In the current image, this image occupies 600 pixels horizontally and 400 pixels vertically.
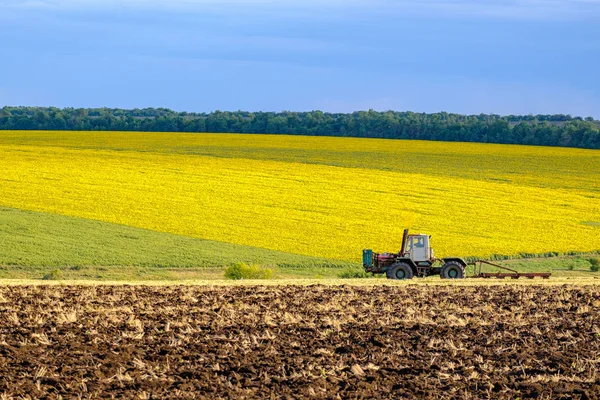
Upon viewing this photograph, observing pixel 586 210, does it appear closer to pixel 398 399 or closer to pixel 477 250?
pixel 477 250

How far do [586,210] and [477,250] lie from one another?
59.9 feet

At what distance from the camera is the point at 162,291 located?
1017 inches

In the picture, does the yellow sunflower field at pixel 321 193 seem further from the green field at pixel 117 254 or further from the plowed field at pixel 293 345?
the plowed field at pixel 293 345

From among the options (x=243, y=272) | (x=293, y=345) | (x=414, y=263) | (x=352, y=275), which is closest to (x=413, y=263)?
(x=414, y=263)

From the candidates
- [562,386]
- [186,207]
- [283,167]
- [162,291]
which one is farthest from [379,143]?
[562,386]

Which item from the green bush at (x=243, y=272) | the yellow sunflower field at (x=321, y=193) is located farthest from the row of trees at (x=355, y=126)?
the green bush at (x=243, y=272)

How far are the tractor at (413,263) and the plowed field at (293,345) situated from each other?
7706mm

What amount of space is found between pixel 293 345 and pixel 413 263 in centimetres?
1679

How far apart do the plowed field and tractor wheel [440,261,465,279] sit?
7.63 metres

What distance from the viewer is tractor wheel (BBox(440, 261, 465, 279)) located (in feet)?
109

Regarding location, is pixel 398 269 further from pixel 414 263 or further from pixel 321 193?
pixel 321 193

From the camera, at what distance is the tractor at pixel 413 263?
3328 centimetres

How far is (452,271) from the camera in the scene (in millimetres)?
33312

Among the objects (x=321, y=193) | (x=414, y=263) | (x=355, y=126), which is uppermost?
(x=355, y=126)
